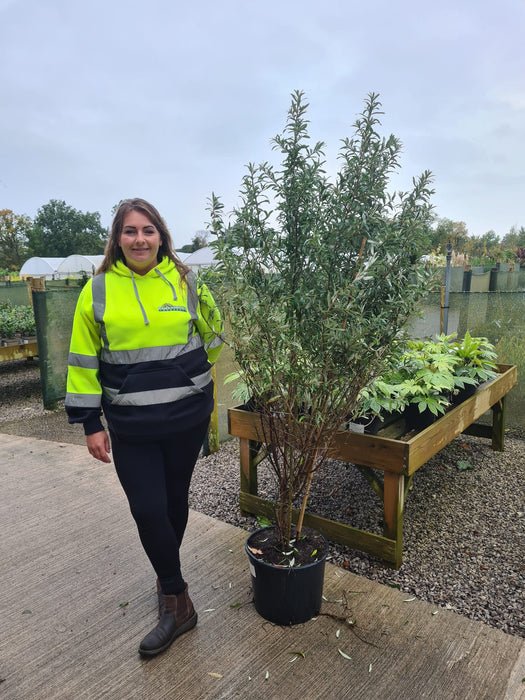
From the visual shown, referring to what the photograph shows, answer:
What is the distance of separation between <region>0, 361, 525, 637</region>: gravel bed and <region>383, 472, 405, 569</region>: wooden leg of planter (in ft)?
0.66

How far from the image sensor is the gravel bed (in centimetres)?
246

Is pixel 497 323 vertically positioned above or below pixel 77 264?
below

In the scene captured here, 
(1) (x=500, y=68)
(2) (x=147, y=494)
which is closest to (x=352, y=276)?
(2) (x=147, y=494)

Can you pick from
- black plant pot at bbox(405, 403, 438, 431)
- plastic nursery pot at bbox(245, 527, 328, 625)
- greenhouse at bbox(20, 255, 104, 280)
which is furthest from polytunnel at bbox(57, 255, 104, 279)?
plastic nursery pot at bbox(245, 527, 328, 625)

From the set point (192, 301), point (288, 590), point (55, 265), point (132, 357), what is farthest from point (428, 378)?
point (55, 265)

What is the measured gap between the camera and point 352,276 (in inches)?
78.5

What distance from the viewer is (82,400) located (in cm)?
194

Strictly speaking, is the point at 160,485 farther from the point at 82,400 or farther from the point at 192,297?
the point at 192,297

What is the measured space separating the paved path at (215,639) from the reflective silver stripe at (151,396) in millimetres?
1088

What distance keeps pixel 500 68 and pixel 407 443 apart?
174 inches

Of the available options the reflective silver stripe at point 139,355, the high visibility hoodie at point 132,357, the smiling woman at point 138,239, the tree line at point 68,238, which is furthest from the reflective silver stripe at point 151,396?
the tree line at point 68,238

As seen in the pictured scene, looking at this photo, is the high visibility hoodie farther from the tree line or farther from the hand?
the tree line

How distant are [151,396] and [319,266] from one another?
0.85 meters

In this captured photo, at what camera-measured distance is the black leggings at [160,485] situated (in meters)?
1.97
